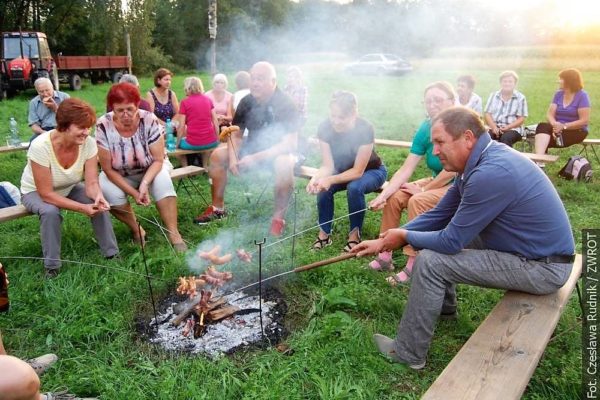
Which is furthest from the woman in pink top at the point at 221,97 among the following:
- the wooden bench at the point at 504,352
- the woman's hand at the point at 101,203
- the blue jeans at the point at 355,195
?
the wooden bench at the point at 504,352

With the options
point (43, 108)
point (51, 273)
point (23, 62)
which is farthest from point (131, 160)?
point (23, 62)

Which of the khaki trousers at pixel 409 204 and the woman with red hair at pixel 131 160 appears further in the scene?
the woman with red hair at pixel 131 160

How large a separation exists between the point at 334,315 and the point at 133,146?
2545 mm

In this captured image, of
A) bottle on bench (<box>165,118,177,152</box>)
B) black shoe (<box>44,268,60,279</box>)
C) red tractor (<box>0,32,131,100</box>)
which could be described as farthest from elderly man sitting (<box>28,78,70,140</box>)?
→ red tractor (<box>0,32,131,100</box>)

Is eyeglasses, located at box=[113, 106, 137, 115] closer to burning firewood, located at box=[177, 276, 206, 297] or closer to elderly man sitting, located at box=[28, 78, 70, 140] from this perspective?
burning firewood, located at box=[177, 276, 206, 297]

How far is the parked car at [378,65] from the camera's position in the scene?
22531 mm

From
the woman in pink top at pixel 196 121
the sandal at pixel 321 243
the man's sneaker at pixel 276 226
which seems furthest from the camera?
the woman in pink top at pixel 196 121

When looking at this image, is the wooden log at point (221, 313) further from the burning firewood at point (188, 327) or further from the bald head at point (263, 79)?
the bald head at point (263, 79)

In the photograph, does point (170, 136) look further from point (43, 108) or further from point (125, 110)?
point (125, 110)

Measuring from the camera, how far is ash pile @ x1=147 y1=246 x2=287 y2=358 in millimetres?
3096

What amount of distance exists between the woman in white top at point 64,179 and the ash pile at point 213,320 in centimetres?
107

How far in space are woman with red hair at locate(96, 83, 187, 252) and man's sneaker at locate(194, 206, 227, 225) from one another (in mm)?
607

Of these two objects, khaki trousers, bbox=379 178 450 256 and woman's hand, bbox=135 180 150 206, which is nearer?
khaki trousers, bbox=379 178 450 256

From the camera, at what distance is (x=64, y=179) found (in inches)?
157
